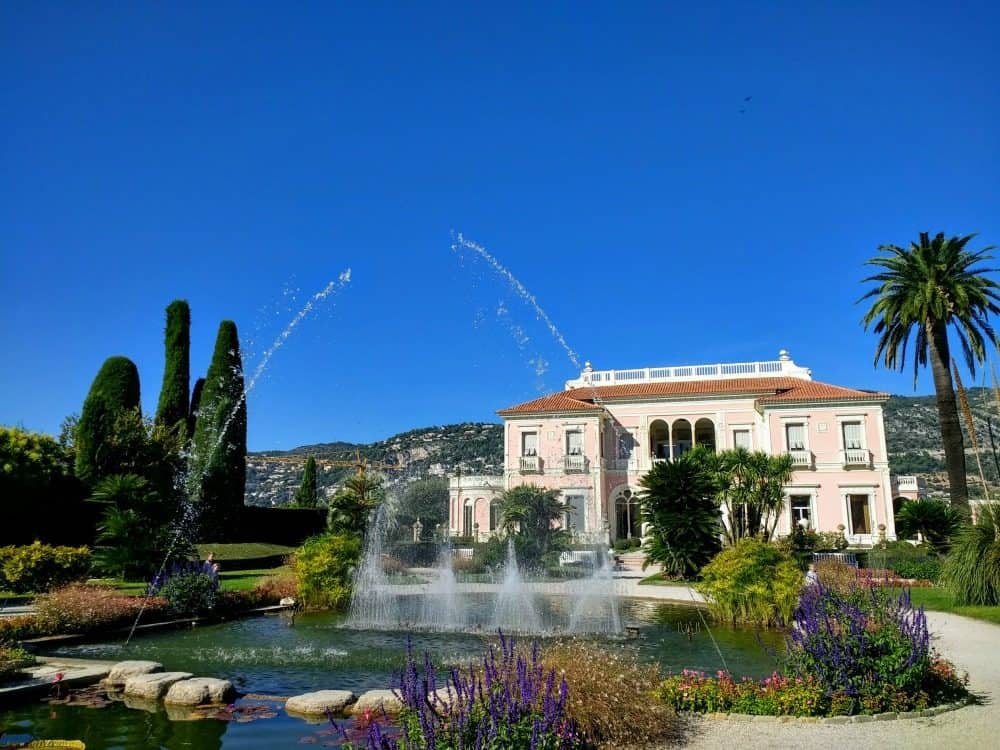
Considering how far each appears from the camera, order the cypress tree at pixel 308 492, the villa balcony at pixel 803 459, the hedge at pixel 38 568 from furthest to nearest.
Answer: the cypress tree at pixel 308 492 → the villa balcony at pixel 803 459 → the hedge at pixel 38 568

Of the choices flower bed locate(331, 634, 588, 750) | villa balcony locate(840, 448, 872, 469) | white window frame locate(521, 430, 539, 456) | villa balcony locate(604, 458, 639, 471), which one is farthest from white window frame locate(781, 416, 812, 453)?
flower bed locate(331, 634, 588, 750)

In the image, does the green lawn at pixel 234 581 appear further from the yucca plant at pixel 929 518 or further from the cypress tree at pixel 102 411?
the yucca plant at pixel 929 518

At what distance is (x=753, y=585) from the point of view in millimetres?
14883

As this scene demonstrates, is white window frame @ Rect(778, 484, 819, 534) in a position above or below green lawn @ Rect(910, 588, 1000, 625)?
above

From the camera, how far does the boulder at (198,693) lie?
8016 mm

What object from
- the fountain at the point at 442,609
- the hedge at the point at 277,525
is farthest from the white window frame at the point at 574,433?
the fountain at the point at 442,609

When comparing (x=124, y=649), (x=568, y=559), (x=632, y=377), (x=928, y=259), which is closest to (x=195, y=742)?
(x=124, y=649)

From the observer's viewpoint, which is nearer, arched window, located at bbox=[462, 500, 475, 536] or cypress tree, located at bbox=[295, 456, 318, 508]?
arched window, located at bbox=[462, 500, 475, 536]

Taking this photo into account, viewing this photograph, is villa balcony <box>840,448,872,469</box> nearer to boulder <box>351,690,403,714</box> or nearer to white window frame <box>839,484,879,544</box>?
white window frame <box>839,484,879,544</box>

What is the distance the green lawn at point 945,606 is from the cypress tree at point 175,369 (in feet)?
112

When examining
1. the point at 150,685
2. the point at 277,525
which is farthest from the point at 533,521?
the point at 150,685

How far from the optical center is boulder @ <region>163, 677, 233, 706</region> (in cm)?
802

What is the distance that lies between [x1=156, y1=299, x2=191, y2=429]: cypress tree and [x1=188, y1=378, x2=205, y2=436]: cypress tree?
1.59 feet

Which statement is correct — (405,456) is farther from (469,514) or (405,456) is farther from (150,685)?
(150,685)
